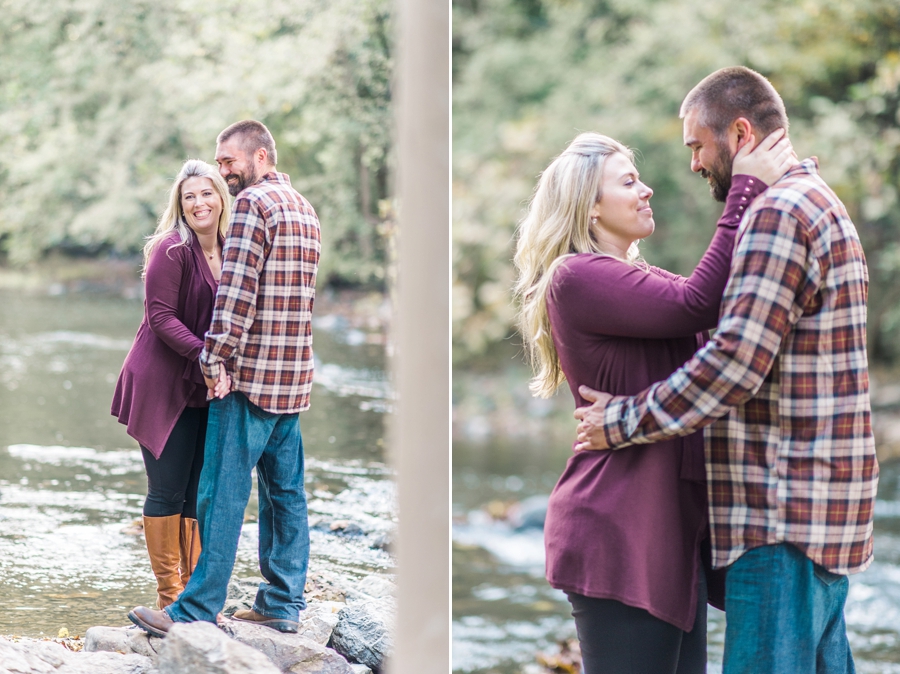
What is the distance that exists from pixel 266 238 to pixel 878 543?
21.1ft

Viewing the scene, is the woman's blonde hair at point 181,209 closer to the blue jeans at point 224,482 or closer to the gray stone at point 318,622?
the blue jeans at point 224,482

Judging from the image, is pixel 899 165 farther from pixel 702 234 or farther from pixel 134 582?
pixel 134 582

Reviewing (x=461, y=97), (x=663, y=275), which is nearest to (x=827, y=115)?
(x=461, y=97)

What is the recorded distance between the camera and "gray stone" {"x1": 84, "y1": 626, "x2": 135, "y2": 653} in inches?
103

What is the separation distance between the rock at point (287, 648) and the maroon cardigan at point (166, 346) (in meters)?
0.54

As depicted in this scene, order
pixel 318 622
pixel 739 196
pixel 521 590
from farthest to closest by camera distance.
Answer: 1. pixel 521 590
2. pixel 318 622
3. pixel 739 196

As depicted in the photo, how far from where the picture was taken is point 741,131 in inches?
74.8

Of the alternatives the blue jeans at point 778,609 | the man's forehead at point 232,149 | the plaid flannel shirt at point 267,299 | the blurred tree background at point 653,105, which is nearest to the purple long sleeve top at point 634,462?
the blue jeans at point 778,609

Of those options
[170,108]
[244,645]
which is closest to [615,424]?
[244,645]

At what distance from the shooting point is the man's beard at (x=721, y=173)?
1.92 meters

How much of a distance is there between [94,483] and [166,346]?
→ 4.09 ft

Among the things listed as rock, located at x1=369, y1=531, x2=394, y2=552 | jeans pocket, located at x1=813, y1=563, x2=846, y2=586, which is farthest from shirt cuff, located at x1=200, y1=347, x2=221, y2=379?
jeans pocket, located at x1=813, y1=563, x2=846, y2=586

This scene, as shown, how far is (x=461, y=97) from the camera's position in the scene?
1215 cm

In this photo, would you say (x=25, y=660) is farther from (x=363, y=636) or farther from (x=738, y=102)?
(x=738, y=102)
